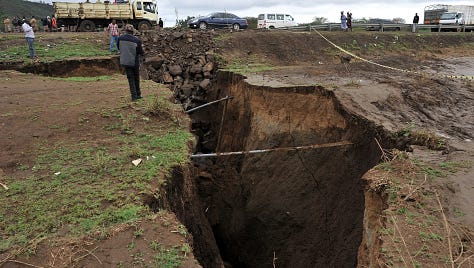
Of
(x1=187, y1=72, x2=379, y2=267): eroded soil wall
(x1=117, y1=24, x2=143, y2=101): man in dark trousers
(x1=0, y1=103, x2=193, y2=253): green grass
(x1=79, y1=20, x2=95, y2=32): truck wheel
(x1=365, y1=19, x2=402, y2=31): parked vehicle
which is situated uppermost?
Result: (x1=79, y1=20, x2=95, y2=32): truck wheel

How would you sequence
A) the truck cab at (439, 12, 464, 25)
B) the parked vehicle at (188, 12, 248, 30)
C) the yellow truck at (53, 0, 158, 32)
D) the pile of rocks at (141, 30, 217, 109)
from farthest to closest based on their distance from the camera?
the truck cab at (439, 12, 464, 25) → the parked vehicle at (188, 12, 248, 30) → the yellow truck at (53, 0, 158, 32) → the pile of rocks at (141, 30, 217, 109)

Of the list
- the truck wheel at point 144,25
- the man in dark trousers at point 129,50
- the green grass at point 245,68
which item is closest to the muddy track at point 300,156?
the green grass at point 245,68

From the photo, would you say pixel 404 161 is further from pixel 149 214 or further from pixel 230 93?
pixel 230 93

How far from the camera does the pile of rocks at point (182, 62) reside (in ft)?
46.6

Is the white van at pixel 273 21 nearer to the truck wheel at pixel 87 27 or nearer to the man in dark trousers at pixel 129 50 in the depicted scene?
the truck wheel at pixel 87 27

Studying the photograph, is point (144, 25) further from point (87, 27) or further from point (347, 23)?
point (347, 23)

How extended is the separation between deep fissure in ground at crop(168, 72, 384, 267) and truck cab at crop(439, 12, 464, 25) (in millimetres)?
22324

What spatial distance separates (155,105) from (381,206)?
202 inches

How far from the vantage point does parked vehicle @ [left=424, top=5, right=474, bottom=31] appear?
27.8 metres

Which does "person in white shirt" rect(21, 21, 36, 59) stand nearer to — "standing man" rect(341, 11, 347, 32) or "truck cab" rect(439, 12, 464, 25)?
"standing man" rect(341, 11, 347, 32)

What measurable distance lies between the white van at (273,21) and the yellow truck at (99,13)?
733 centimetres

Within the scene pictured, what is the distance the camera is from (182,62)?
50.1 ft

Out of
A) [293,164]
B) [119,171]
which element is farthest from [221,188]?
[119,171]

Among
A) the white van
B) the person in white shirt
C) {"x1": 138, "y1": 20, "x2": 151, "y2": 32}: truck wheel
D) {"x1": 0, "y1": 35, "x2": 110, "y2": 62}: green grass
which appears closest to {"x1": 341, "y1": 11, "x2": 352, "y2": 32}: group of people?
the white van
